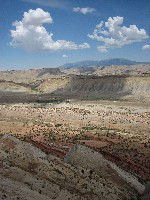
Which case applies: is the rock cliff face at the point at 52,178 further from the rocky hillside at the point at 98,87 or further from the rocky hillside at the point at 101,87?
the rocky hillside at the point at 101,87

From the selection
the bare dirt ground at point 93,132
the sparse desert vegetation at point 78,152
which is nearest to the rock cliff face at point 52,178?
the sparse desert vegetation at point 78,152

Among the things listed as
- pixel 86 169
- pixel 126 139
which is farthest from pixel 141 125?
pixel 86 169

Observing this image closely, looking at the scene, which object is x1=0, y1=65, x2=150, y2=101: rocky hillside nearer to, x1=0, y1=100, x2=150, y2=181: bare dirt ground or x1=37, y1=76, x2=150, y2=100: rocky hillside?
x1=37, y1=76, x2=150, y2=100: rocky hillside

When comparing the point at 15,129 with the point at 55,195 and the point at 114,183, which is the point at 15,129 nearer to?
the point at 114,183

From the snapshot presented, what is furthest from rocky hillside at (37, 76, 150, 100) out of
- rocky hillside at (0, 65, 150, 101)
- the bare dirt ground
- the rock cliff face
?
the rock cliff face

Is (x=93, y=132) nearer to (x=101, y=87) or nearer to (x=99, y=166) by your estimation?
(x=99, y=166)

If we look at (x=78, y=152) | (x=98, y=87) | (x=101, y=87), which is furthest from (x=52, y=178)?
(x=98, y=87)
